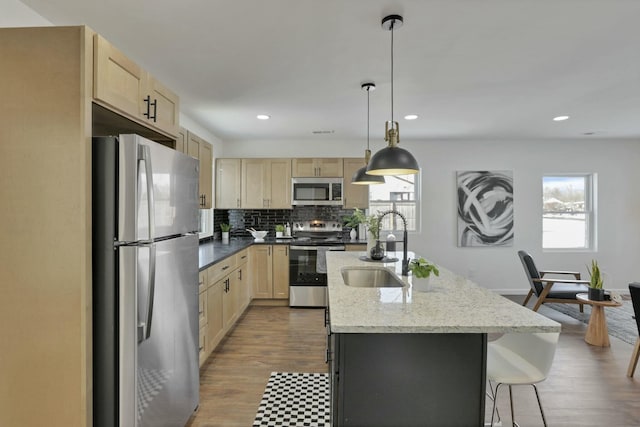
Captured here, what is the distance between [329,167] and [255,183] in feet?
3.72

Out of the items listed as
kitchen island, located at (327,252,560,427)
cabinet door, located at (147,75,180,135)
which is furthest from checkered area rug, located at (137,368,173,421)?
cabinet door, located at (147,75,180,135)

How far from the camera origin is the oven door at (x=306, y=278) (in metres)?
4.50

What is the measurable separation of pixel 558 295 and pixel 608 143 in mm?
2968

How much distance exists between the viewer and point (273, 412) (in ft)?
7.20

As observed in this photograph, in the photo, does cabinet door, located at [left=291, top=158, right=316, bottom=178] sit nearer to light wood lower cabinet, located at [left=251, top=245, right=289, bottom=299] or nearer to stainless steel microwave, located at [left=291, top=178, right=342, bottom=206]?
stainless steel microwave, located at [left=291, top=178, right=342, bottom=206]

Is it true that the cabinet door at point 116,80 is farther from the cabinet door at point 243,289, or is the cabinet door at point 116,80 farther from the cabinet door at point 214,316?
the cabinet door at point 243,289

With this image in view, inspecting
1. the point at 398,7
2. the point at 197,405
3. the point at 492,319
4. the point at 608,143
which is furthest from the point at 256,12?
the point at 608,143

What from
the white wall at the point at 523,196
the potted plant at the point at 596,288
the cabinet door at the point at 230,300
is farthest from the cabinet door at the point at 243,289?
the potted plant at the point at 596,288

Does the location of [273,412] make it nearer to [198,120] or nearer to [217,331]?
[217,331]

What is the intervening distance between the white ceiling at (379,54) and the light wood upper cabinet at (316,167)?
3.17ft

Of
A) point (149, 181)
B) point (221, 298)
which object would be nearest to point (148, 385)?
point (149, 181)

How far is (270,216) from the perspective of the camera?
5.27 m

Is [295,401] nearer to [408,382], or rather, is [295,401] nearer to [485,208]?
[408,382]

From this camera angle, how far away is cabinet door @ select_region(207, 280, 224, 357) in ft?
9.23
